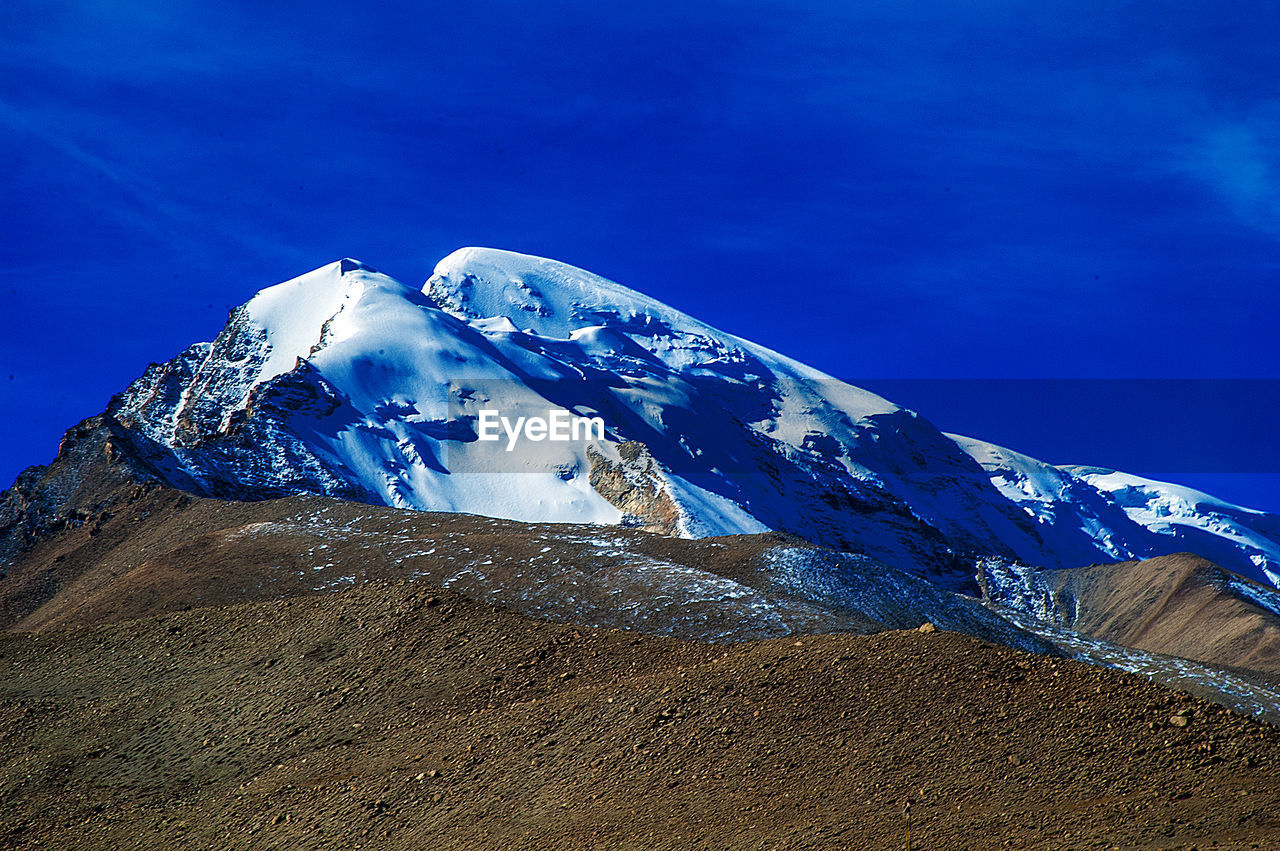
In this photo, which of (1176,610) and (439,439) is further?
(439,439)

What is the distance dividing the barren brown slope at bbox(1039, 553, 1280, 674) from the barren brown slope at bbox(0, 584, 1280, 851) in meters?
55.9

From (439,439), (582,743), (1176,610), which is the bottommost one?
(582,743)

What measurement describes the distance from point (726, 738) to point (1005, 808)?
5235 mm

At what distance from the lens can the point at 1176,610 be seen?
93812 mm

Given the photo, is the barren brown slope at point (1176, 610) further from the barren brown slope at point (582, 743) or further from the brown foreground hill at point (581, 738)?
the barren brown slope at point (582, 743)

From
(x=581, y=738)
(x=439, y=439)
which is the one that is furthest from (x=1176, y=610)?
(x=439, y=439)

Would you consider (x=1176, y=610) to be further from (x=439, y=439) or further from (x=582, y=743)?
(x=439, y=439)

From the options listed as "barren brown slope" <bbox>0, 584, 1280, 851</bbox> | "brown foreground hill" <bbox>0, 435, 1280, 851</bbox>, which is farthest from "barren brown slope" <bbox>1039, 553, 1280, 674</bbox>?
"barren brown slope" <bbox>0, 584, 1280, 851</bbox>

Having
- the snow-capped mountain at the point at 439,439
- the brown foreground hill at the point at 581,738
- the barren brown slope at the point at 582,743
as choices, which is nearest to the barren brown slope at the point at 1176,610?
the snow-capped mountain at the point at 439,439

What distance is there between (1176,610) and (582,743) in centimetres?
8557

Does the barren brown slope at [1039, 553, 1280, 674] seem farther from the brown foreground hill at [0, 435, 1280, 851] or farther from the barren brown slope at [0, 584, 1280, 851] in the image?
the barren brown slope at [0, 584, 1280, 851]

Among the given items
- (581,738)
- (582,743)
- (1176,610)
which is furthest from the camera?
(1176,610)

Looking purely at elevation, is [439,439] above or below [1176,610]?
above

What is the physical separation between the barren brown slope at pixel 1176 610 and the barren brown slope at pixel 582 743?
5594 cm
